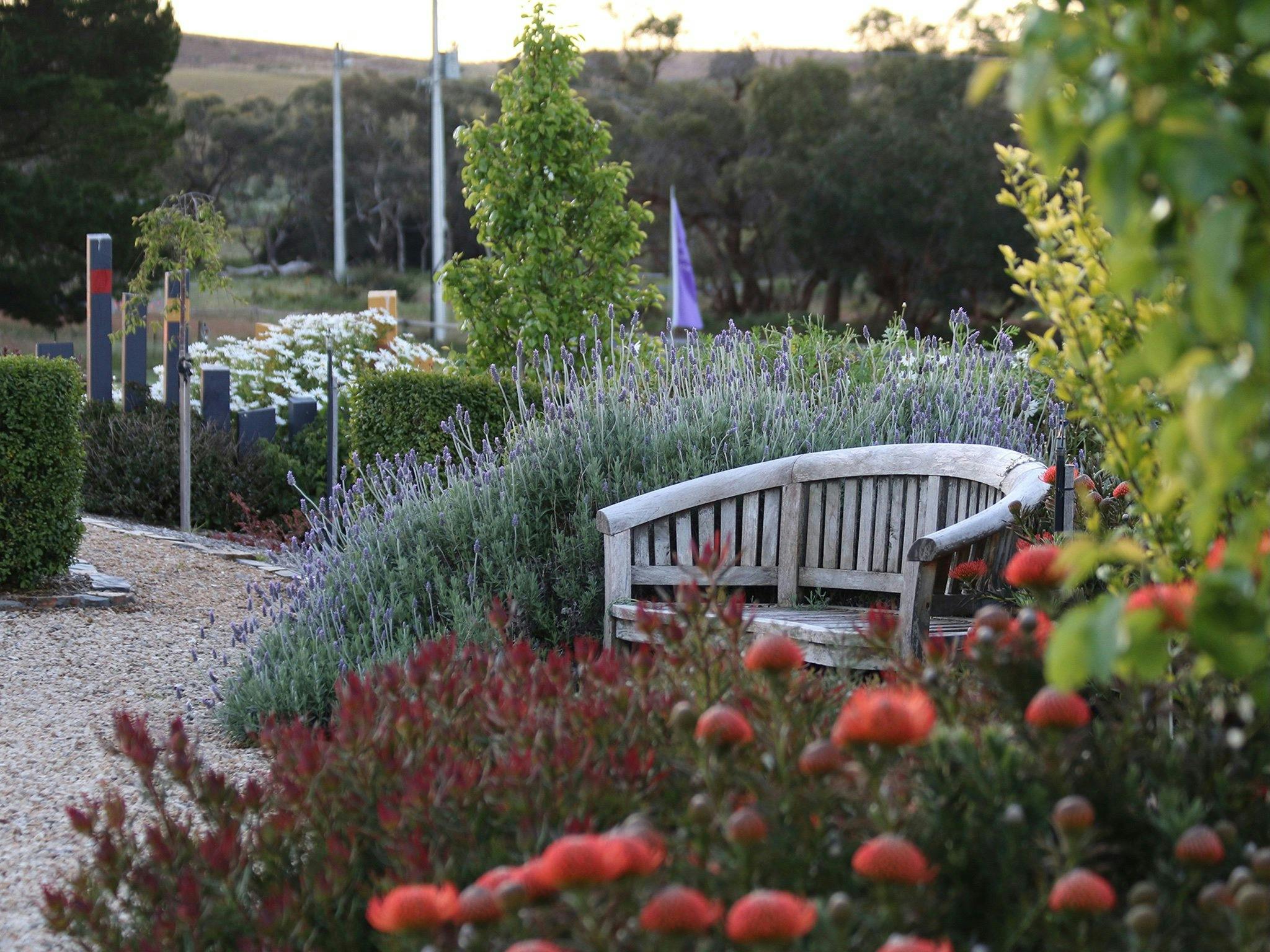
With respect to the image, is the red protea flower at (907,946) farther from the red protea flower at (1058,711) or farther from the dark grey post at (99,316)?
the dark grey post at (99,316)

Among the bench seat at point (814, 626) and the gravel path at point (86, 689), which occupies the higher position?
the bench seat at point (814, 626)

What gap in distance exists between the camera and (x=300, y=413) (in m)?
10.3

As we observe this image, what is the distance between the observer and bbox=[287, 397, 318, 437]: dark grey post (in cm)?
1027

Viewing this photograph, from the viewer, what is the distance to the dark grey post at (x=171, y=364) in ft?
33.1

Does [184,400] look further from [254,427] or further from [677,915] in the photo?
[677,915]

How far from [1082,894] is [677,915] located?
1.38 ft

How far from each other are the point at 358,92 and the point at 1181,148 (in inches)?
1823

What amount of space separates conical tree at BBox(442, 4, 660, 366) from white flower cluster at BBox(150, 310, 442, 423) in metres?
3.19

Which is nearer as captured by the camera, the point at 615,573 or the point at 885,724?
the point at 885,724

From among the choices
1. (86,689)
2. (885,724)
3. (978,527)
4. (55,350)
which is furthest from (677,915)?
(55,350)

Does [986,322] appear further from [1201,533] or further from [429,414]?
[1201,533]

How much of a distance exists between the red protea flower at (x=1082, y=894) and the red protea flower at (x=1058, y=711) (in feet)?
0.79

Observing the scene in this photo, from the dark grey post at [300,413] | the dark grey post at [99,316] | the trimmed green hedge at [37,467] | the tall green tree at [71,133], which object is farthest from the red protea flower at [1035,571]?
the tall green tree at [71,133]

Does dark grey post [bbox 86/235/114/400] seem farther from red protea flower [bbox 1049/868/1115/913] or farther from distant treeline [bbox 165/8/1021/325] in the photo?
distant treeline [bbox 165/8/1021/325]
